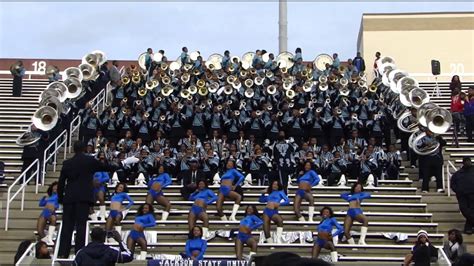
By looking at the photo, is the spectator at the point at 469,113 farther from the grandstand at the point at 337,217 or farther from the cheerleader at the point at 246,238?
the cheerleader at the point at 246,238

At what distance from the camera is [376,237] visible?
47.9 ft

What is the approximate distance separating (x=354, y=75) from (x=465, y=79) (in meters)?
6.36

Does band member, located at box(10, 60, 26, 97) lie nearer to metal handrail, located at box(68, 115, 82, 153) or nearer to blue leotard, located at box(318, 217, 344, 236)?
metal handrail, located at box(68, 115, 82, 153)

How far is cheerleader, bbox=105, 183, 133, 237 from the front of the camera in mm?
13766

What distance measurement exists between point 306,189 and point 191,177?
2.40 m

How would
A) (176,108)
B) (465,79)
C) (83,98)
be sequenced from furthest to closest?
(465,79)
(83,98)
(176,108)

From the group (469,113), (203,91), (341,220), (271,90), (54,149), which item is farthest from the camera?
(271,90)

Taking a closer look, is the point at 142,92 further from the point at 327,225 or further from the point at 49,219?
the point at 327,225

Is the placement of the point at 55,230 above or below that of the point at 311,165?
below

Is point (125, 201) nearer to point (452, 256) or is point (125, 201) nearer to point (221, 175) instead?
point (221, 175)

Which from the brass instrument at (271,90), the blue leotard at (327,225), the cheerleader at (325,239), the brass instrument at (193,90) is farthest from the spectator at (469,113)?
the cheerleader at (325,239)

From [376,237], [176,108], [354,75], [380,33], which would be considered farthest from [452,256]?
[380,33]

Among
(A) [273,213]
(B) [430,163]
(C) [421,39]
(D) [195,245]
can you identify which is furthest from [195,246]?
(C) [421,39]

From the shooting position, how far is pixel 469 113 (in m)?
18.6
